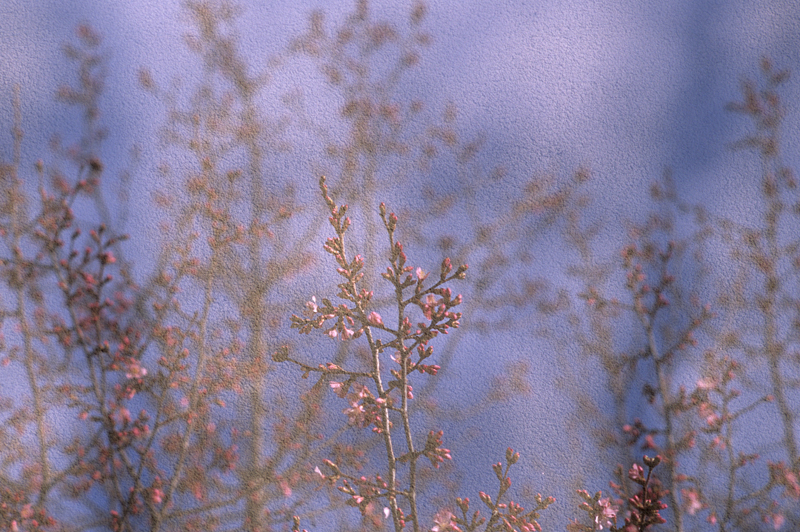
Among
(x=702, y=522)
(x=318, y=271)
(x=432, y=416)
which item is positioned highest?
(x=318, y=271)

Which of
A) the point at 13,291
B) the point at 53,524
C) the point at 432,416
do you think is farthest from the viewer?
the point at 432,416

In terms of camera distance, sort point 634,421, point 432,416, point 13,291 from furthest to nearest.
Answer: point 432,416 < point 634,421 < point 13,291

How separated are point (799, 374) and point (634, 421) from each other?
753 mm

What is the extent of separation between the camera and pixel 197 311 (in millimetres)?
2318

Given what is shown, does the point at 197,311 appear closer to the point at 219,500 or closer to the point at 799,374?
the point at 219,500

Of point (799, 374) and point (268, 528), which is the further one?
point (799, 374)

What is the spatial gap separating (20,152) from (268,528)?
6.00 ft

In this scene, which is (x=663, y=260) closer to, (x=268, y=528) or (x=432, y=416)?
(x=432, y=416)

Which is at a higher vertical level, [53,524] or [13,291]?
[13,291]

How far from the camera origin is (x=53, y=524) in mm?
2033

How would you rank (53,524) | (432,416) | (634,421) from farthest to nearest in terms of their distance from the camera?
(432,416) → (634,421) → (53,524)

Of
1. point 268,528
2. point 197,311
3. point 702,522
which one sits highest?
point 197,311

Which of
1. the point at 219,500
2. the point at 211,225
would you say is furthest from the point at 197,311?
the point at 219,500

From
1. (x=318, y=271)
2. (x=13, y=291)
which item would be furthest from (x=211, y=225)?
(x=13, y=291)
